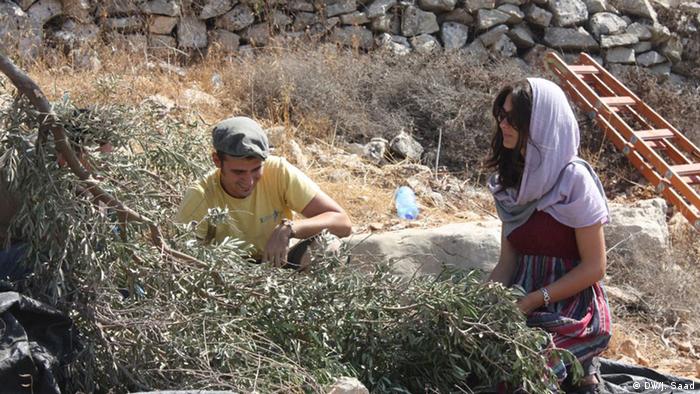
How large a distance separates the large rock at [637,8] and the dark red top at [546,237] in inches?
251

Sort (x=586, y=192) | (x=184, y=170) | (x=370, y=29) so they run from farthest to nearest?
(x=370, y=29) → (x=184, y=170) → (x=586, y=192)

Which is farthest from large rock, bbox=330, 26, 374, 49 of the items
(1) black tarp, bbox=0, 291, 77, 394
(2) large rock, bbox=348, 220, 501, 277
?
(1) black tarp, bbox=0, 291, 77, 394

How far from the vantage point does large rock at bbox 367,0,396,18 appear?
8498 millimetres

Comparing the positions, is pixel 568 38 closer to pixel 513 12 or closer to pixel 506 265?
pixel 513 12

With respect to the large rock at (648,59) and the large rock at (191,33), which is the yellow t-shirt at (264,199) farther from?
the large rock at (648,59)

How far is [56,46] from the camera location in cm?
746

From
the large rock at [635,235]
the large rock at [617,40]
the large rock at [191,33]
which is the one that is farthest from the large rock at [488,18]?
the large rock at [635,235]

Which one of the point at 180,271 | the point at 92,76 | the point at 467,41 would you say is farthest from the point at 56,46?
the point at 180,271

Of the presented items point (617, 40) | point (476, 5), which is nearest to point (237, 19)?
point (476, 5)

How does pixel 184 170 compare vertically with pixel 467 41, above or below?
above

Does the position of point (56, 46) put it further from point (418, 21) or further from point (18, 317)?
point (18, 317)

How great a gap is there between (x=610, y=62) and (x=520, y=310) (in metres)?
6.37

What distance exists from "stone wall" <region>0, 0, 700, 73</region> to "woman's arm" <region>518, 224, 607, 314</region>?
4.87 m

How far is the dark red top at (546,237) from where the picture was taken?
3508 millimetres
